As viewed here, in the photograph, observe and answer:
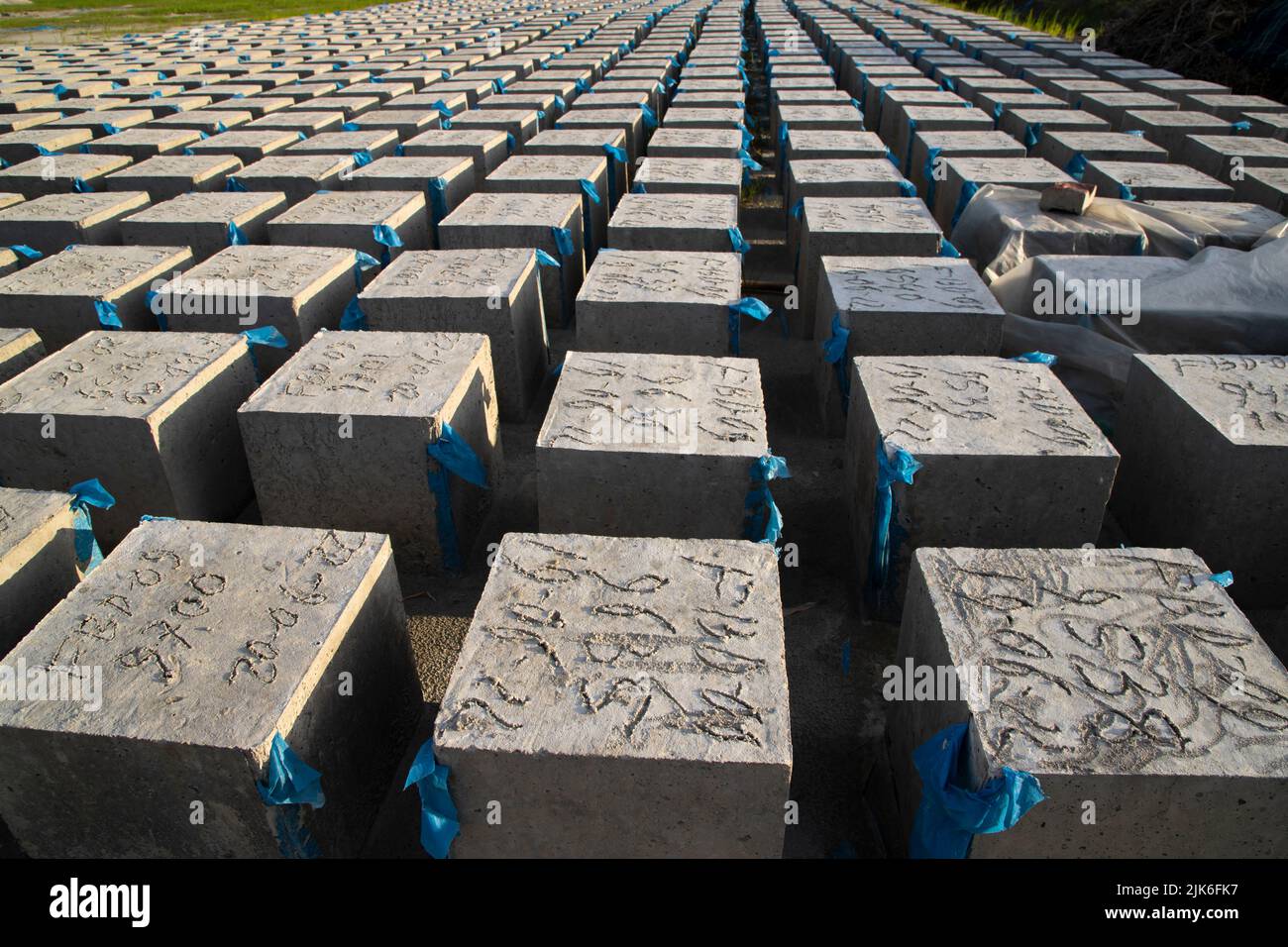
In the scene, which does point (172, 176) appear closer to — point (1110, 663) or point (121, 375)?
point (121, 375)

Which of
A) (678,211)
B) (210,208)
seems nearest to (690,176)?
(678,211)

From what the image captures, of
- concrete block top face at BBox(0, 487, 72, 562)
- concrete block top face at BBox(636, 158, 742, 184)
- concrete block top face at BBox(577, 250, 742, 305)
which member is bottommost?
concrete block top face at BBox(0, 487, 72, 562)

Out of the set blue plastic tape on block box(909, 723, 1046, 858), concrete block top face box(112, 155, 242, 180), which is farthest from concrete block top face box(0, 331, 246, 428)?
concrete block top face box(112, 155, 242, 180)

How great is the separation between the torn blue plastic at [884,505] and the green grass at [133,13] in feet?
114

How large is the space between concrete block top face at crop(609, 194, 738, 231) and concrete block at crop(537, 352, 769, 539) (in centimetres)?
310

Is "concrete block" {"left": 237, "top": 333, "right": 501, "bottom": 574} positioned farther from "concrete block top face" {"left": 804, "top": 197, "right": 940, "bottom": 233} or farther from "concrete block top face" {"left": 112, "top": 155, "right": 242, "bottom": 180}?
"concrete block top face" {"left": 112, "top": 155, "right": 242, "bottom": 180}

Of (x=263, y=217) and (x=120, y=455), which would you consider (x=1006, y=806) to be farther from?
(x=263, y=217)

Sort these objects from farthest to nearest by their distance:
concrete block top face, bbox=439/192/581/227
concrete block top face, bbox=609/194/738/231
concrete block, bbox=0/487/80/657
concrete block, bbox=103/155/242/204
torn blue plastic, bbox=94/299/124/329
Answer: concrete block, bbox=103/155/242/204 < concrete block top face, bbox=439/192/581/227 < concrete block top face, bbox=609/194/738/231 < torn blue plastic, bbox=94/299/124/329 < concrete block, bbox=0/487/80/657

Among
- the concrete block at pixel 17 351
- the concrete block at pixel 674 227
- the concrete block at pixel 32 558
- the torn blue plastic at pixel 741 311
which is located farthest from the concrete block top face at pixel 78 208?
the torn blue plastic at pixel 741 311

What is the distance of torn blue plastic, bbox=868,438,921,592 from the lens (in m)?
4.13

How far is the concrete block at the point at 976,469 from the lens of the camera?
13.7 feet

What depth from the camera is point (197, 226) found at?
7586mm

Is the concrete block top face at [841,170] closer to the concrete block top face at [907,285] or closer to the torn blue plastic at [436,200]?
the concrete block top face at [907,285]

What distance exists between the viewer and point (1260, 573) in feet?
14.9
